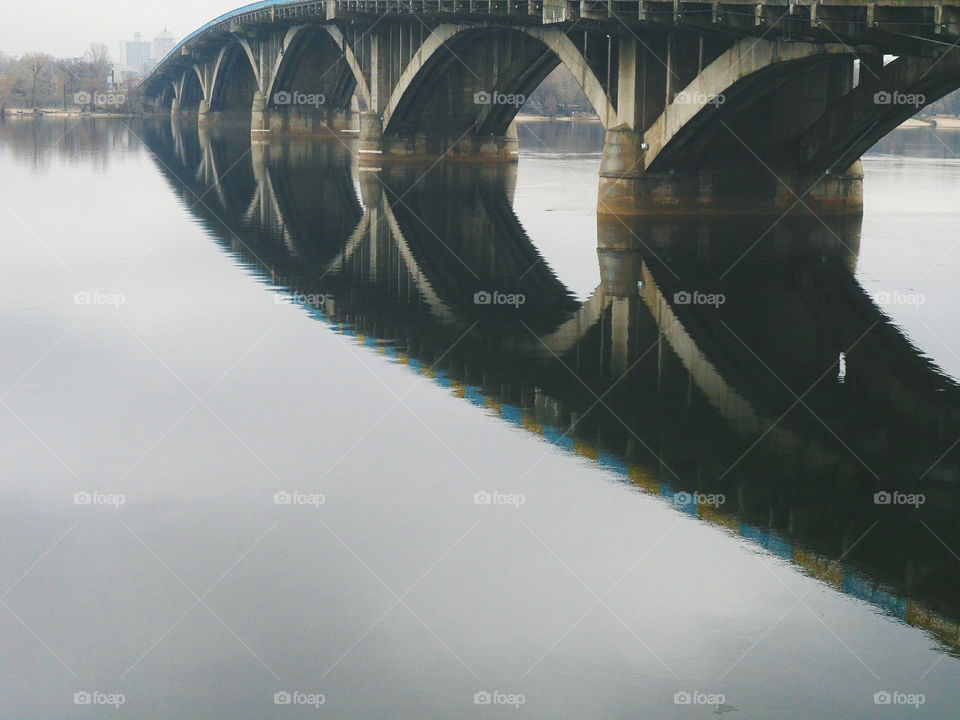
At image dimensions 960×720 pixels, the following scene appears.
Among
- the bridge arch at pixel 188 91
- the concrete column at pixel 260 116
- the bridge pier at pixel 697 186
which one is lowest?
the bridge pier at pixel 697 186

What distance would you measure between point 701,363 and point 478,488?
7.57 meters

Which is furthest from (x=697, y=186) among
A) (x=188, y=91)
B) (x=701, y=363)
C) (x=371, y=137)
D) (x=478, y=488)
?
(x=188, y=91)

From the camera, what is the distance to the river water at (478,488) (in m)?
10.8

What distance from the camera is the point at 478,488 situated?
1527 cm

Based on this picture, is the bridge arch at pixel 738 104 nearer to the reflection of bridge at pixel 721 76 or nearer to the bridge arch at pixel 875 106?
the reflection of bridge at pixel 721 76

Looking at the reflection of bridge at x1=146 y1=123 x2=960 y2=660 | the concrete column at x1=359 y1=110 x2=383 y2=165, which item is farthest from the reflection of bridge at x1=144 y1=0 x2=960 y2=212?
the concrete column at x1=359 y1=110 x2=383 y2=165

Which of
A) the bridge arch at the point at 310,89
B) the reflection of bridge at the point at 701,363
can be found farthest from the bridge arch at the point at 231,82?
the reflection of bridge at the point at 701,363

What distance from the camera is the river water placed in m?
10.8

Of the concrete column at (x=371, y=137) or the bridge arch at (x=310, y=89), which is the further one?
the bridge arch at (x=310, y=89)

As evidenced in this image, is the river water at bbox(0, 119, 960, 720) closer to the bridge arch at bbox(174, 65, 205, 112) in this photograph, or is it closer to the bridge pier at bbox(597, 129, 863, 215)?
the bridge pier at bbox(597, 129, 863, 215)

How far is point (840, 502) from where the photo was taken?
48.5 feet

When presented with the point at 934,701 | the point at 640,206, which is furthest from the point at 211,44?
the point at 934,701

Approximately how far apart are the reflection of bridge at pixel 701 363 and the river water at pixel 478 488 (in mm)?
81

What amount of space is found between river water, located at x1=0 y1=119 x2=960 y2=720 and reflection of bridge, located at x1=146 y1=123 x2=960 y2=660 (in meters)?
0.08
